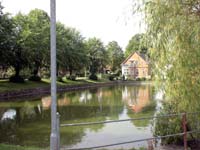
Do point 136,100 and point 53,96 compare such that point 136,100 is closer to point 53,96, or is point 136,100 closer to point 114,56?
point 53,96

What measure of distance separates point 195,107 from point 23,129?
1164 centimetres

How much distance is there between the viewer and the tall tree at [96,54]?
89975 millimetres

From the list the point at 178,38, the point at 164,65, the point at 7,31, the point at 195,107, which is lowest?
the point at 195,107

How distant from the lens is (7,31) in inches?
1769

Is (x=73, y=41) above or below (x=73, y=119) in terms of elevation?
above

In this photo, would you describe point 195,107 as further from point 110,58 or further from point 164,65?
point 110,58

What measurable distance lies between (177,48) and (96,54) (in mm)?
81034

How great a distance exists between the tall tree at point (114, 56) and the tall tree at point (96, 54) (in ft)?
41.6

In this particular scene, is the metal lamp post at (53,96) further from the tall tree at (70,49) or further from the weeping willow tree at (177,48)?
the tall tree at (70,49)

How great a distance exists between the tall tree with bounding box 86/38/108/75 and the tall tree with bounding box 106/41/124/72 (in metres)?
12.7

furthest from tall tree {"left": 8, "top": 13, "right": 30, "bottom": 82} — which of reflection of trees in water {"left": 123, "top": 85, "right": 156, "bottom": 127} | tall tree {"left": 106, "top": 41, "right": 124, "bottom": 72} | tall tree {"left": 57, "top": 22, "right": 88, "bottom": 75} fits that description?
tall tree {"left": 106, "top": 41, "right": 124, "bottom": 72}

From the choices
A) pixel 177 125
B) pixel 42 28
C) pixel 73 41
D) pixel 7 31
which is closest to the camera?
pixel 177 125

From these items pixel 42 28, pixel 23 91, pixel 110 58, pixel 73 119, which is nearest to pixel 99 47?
pixel 110 58

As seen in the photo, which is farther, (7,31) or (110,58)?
(110,58)
